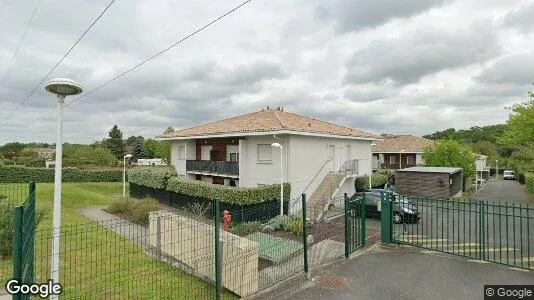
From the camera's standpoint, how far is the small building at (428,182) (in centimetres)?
2467

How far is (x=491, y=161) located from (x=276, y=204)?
58722 millimetres

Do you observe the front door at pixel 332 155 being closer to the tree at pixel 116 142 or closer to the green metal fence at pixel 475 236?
the green metal fence at pixel 475 236

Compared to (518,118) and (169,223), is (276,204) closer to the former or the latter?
(169,223)

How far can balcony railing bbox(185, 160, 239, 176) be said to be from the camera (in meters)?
21.1

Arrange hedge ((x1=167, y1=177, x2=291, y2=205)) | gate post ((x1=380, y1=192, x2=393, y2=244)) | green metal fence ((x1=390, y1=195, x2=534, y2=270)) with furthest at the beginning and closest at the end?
hedge ((x1=167, y1=177, x2=291, y2=205)) → gate post ((x1=380, y1=192, x2=393, y2=244)) → green metal fence ((x1=390, y1=195, x2=534, y2=270))

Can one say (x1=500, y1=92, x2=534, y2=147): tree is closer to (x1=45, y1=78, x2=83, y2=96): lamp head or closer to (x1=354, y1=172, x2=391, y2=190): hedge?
(x1=354, y1=172, x2=391, y2=190): hedge

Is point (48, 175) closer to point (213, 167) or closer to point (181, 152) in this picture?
point (181, 152)

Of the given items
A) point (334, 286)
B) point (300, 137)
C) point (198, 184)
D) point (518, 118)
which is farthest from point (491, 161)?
point (334, 286)

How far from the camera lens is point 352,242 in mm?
9469

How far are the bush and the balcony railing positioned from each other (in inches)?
177

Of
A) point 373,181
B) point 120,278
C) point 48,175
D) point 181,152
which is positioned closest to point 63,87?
point 120,278

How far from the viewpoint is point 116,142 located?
70938mm

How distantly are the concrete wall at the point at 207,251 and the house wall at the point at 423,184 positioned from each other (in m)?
21.2

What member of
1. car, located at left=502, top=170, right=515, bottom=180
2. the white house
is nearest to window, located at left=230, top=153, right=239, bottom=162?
the white house
